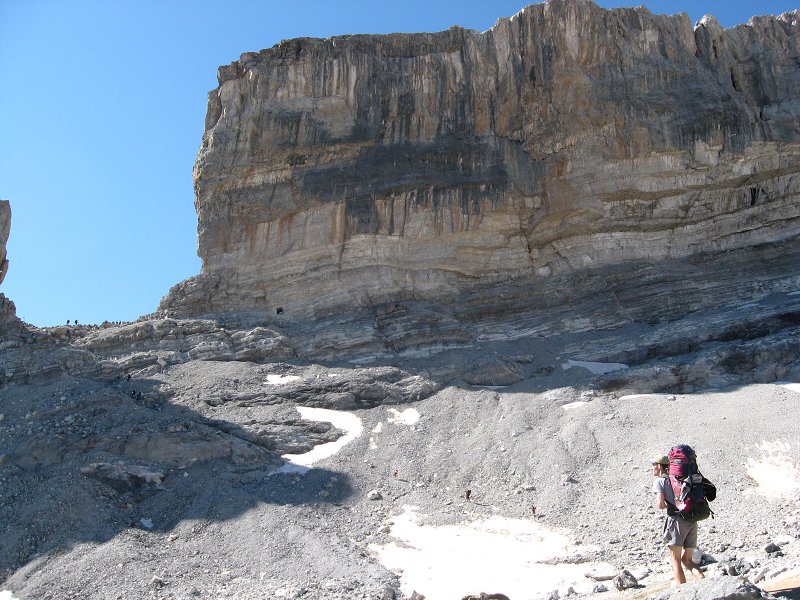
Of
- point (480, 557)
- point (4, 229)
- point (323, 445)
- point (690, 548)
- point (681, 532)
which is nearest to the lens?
point (681, 532)

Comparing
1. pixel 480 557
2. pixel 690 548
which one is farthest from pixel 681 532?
pixel 480 557

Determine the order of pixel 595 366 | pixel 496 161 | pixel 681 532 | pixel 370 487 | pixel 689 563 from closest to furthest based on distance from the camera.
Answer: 1. pixel 681 532
2. pixel 689 563
3. pixel 370 487
4. pixel 595 366
5. pixel 496 161

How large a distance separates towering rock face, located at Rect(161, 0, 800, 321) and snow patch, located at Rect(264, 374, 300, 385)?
15.6 feet

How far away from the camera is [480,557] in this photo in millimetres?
15727

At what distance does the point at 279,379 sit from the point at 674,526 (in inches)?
789

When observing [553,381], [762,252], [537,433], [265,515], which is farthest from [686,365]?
[265,515]

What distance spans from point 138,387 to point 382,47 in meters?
19.4

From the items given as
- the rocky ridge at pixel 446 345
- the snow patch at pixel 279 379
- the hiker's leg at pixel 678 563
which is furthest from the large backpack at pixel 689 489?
the snow patch at pixel 279 379

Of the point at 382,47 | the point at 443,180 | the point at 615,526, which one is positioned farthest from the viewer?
the point at 382,47

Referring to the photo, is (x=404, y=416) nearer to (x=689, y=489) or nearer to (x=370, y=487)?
(x=370, y=487)

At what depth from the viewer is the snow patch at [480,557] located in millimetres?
14125

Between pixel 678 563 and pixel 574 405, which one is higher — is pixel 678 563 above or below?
below

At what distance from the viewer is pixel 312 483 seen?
66.0ft

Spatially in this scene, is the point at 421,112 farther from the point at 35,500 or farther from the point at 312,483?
the point at 35,500
